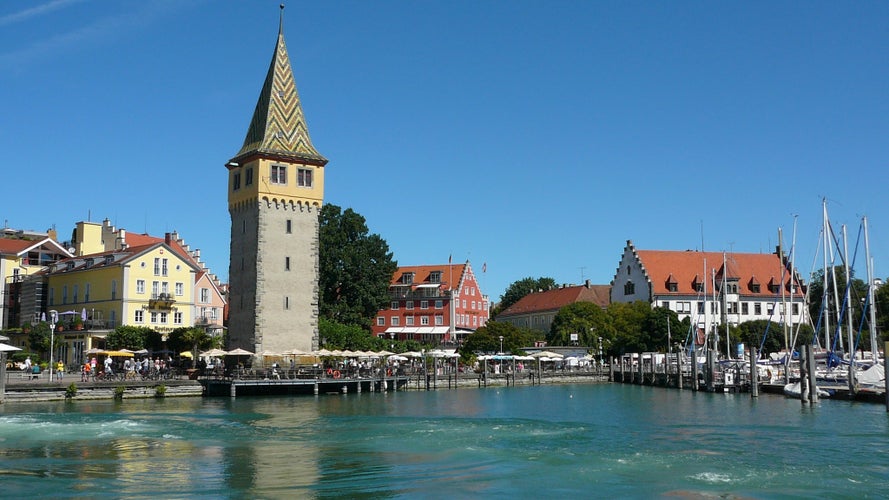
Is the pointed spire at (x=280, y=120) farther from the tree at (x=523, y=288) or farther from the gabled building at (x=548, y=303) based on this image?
the tree at (x=523, y=288)

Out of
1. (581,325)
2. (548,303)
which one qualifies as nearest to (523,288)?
(548,303)

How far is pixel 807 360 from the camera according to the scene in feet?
158

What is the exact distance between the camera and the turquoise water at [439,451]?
2298cm

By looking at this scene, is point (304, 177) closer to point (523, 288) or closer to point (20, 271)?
point (20, 271)

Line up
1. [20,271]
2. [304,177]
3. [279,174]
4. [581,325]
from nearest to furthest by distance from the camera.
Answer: [279,174], [304,177], [20,271], [581,325]

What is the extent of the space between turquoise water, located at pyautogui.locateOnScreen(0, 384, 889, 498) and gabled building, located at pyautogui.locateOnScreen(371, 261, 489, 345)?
57498 mm

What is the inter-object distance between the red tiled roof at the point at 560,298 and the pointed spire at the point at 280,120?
48701 mm

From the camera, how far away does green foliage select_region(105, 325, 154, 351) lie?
61500 millimetres

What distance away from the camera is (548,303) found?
11338 cm

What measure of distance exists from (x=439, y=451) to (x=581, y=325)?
204 ft

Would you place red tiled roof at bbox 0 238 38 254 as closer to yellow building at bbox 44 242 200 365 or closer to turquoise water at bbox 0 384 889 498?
yellow building at bbox 44 242 200 365

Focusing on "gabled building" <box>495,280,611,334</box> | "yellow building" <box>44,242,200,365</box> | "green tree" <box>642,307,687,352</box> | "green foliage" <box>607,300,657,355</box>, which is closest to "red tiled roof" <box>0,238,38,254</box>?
"yellow building" <box>44,242,200,365</box>

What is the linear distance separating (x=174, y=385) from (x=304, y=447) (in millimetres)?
25839

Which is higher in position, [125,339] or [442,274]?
[442,274]
